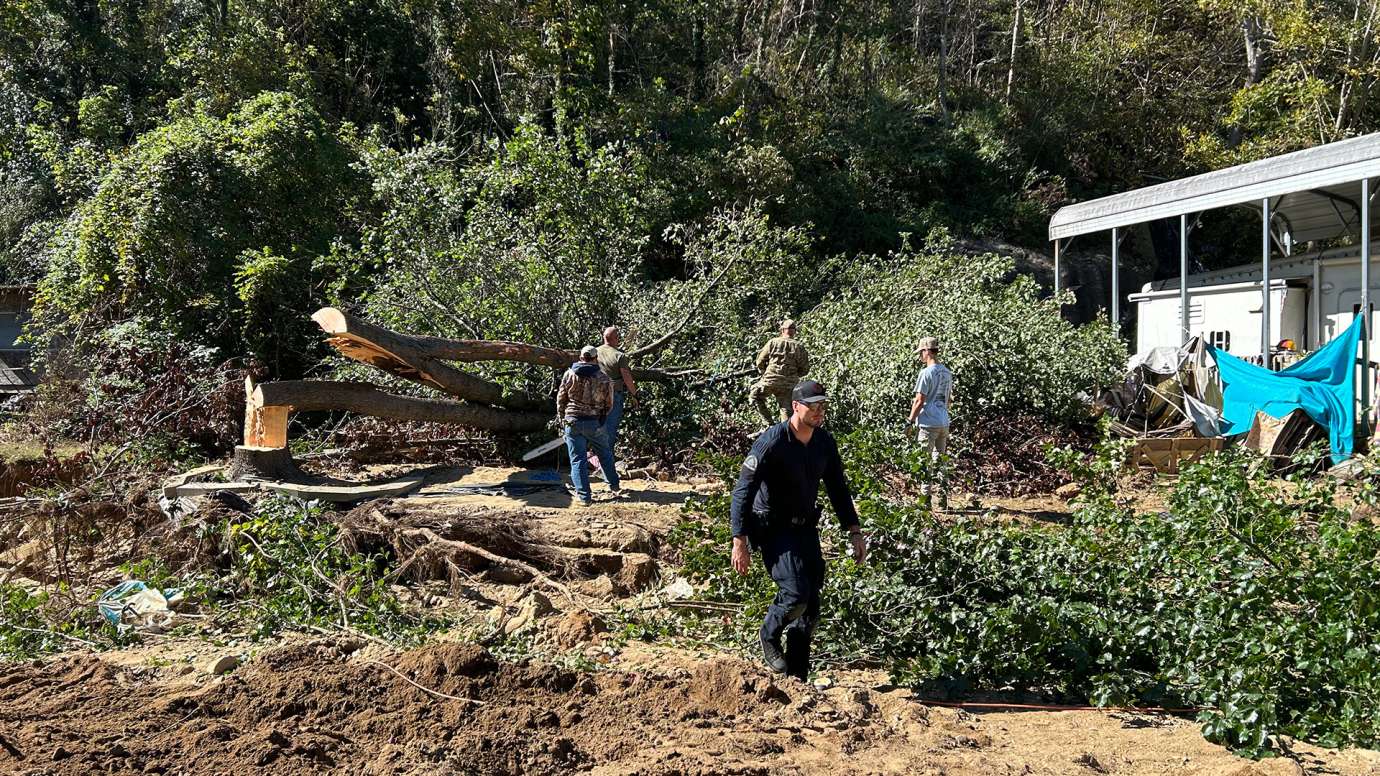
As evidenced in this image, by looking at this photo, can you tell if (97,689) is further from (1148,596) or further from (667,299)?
(667,299)

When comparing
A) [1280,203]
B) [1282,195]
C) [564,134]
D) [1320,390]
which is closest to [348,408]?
[564,134]

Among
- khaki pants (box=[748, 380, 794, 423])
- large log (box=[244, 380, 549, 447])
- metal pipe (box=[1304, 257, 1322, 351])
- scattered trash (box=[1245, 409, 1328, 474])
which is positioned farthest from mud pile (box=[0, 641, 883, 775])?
metal pipe (box=[1304, 257, 1322, 351])

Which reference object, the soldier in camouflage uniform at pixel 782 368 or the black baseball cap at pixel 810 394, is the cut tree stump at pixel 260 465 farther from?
the black baseball cap at pixel 810 394

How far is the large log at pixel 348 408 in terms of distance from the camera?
974 cm

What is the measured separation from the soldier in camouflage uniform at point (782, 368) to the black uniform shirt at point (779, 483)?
5.59m

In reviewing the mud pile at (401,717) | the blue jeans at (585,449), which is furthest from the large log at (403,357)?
the mud pile at (401,717)

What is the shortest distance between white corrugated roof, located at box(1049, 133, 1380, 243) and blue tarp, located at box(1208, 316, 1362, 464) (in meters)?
1.78

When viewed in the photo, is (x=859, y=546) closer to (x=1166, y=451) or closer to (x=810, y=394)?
(x=810, y=394)

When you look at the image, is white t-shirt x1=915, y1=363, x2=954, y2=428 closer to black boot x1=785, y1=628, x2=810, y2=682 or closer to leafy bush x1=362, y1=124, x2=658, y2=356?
black boot x1=785, y1=628, x2=810, y2=682

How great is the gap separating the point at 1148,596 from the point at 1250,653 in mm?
798

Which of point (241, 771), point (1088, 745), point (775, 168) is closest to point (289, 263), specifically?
point (775, 168)

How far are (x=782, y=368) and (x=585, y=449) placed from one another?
7.43 feet

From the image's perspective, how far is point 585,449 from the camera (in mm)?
9977

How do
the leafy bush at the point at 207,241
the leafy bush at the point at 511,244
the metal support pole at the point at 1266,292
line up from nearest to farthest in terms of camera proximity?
the metal support pole at the point at 1266,292 < the leafy bush at the point at 511,244 < the leafy bush at the point at 207,241
